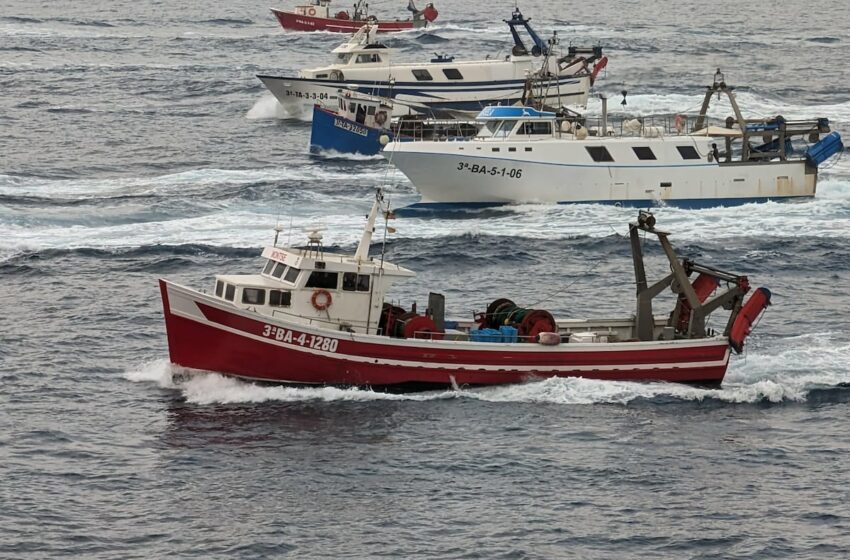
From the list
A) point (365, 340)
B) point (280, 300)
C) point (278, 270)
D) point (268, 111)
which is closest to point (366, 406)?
point (365, 340)

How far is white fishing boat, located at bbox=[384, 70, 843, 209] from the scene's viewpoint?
2891 inches

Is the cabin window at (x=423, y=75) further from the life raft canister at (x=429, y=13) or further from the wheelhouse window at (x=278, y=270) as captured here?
the life raft canister at (x=429, y=13)

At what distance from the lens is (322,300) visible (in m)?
46.2

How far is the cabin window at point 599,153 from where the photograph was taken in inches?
2894

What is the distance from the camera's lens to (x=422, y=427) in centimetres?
4422

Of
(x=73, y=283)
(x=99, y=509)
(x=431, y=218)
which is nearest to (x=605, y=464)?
(x=99, y=509)

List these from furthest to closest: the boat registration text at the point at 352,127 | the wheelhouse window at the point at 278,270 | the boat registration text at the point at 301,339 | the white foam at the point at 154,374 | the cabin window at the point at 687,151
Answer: the boat registration text at the point at 352,127
the cabin window at the point at 687,151
the white foam at the point at 154,374
the wheelhouse window at the point at 278,270
the boat registration text at the point at 301,339

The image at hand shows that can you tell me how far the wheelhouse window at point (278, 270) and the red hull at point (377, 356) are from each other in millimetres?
1780

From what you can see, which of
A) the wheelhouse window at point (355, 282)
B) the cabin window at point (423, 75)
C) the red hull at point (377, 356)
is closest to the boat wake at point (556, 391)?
the red hull at point (377, 356)

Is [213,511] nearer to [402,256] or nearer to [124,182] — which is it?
[402,256]

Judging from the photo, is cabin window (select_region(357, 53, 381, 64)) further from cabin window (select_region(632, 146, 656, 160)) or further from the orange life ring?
the orange life ring

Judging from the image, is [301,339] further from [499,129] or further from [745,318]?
[499,129]

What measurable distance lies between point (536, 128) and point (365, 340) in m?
30.2

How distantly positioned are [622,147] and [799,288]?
15.9 m
